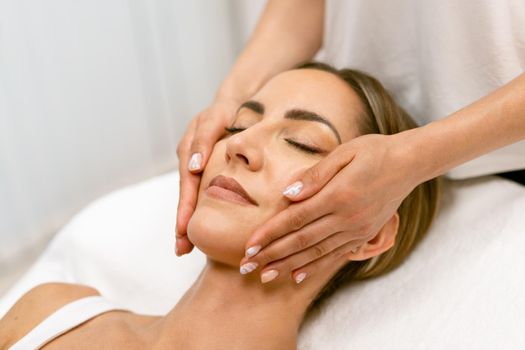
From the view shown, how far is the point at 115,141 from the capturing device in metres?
2.71

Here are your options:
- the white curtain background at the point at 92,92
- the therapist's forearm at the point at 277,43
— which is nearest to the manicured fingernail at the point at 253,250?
A: the therapist's forearm at the point at 277,43

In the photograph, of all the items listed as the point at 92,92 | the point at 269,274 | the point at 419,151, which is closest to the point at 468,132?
the point at 419,151

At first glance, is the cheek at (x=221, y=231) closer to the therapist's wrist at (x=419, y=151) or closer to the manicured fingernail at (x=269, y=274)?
the manicured fingernail at (x=269, y=274)

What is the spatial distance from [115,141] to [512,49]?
1.76 meters

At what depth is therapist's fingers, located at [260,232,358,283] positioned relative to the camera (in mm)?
1111

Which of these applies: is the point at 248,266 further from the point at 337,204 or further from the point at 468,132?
the point at 468,132

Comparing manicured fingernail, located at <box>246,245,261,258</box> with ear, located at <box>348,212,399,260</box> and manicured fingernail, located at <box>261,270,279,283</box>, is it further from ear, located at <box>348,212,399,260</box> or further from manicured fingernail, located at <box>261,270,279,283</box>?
ear, located at <box>348,212,399,260</box>

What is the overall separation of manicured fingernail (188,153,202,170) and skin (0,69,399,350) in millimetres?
25

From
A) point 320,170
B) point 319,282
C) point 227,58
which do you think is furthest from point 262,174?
point 227,58

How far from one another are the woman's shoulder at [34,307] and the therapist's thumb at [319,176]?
0.60 meters

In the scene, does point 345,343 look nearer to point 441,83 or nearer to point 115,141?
point 441,83

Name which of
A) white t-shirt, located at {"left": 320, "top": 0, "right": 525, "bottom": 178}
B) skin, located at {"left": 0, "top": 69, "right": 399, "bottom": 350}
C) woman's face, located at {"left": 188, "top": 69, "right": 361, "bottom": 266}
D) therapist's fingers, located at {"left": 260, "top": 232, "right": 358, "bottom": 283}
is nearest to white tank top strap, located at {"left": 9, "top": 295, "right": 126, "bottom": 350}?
skin, located at {"left": 0, "top": 69, "right": 399, "bottom": 350}

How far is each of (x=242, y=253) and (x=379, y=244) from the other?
1.03 ft

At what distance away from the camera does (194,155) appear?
134 centimetres
